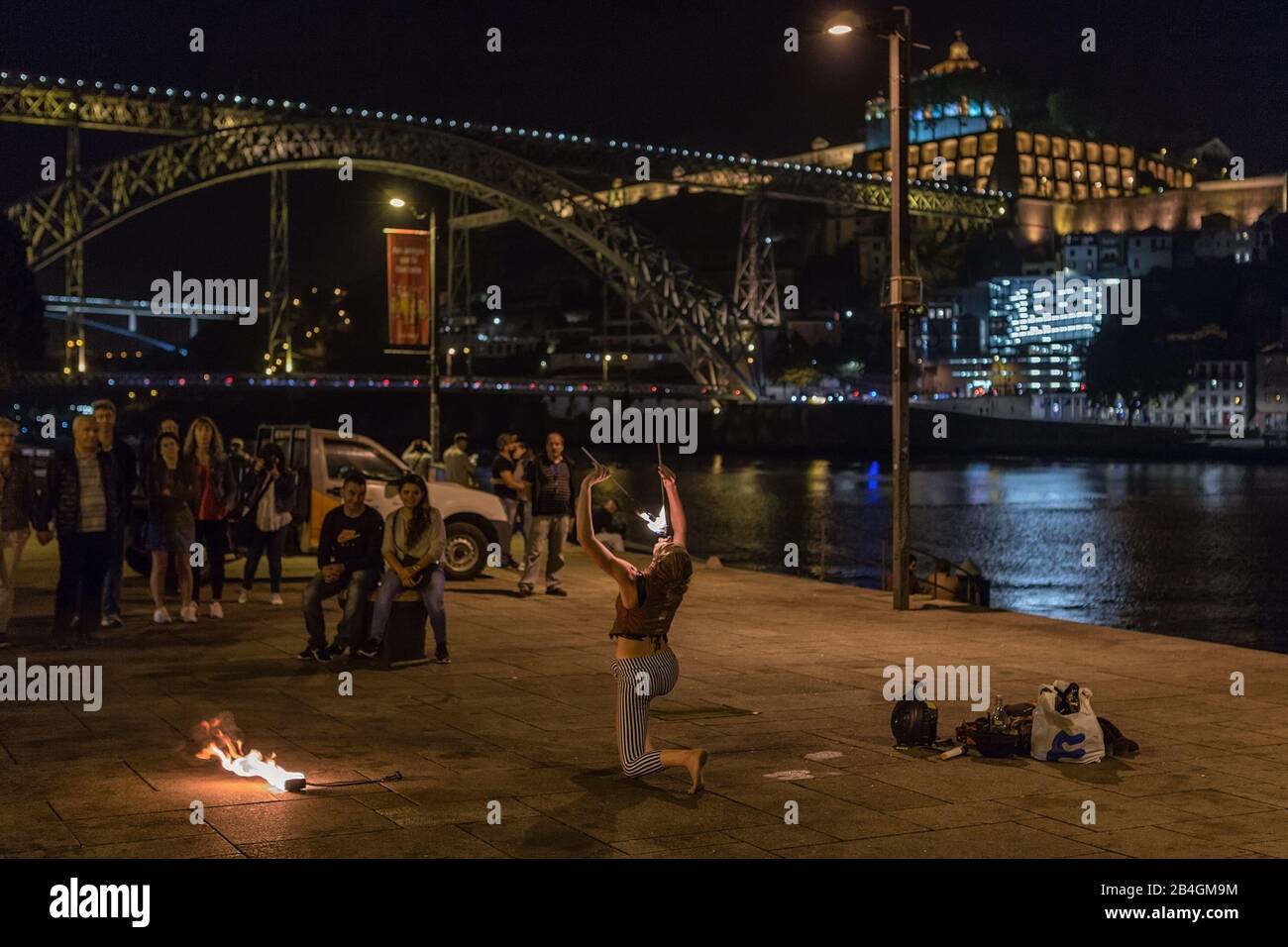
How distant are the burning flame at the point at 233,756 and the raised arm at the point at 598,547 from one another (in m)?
1.90

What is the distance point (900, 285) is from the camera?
1658 centimetres

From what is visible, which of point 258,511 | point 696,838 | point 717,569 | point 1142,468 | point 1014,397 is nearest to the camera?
point 696,838

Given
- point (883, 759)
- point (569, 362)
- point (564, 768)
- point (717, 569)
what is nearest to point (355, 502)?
point (564, 768)

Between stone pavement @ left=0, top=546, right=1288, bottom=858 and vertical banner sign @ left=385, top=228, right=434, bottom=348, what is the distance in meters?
13.6

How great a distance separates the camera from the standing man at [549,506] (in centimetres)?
1720

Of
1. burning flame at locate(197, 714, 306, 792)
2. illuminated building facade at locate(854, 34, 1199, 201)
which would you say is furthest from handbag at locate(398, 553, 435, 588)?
illuminated building facade at locate(854, 34, 1199, 201)

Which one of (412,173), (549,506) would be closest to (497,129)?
(412,173)

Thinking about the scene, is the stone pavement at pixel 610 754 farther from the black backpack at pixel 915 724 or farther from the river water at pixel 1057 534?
the river water at pixel 1057 534

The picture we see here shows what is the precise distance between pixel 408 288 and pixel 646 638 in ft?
69.5

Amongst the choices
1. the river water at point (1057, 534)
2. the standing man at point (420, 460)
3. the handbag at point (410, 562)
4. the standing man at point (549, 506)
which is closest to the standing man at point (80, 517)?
the handbag at point (410, 562)

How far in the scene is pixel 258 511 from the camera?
15836mm

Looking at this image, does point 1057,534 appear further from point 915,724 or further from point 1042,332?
point 1042,332

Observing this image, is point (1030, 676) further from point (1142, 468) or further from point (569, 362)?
point (569, 362)
